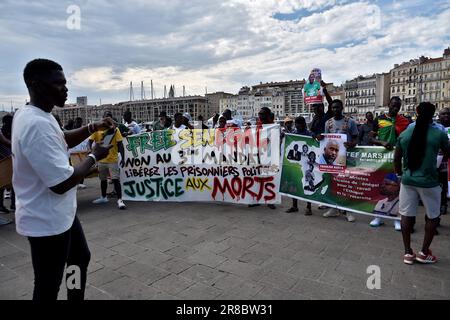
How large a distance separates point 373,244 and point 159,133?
467 centimetres

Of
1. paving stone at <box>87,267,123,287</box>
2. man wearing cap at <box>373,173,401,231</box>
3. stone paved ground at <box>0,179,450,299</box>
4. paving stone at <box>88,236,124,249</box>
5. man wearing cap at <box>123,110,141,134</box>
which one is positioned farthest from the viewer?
man wearing cap at <box>123,110,141,134</box>

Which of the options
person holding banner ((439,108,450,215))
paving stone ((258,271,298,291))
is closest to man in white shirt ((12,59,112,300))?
paving stone ((258,271,298,291))

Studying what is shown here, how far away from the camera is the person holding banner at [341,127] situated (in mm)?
5305

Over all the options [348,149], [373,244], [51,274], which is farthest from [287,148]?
[51,274]

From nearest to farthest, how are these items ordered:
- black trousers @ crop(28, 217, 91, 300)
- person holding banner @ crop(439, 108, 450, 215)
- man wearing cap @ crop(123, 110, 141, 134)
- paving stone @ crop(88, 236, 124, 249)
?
black trousers @ crop(28, 217, 91, 300) < paving stone @ crop(88, 236, 124, 249) < person holding banner @ crop(439, 108, 450, 215) < man wearing cap @ crop(123, 110, 141, 134)

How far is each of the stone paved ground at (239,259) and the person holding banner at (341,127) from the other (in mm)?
196

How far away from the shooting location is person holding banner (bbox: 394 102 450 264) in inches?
137

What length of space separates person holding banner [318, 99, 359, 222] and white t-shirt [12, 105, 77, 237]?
4.58 metres

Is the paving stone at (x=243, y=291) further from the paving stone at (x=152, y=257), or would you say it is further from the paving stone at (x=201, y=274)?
the paving stone at (x=152, y=257)

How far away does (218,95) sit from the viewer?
168 metres

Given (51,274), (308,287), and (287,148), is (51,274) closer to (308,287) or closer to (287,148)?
(308,287)

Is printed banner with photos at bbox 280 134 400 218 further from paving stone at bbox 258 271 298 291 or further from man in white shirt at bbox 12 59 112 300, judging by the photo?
man in white shirt at bbox 12 59 112 300

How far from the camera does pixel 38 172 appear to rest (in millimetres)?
1784

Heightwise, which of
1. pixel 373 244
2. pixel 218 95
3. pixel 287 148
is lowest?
pixel 373 244
